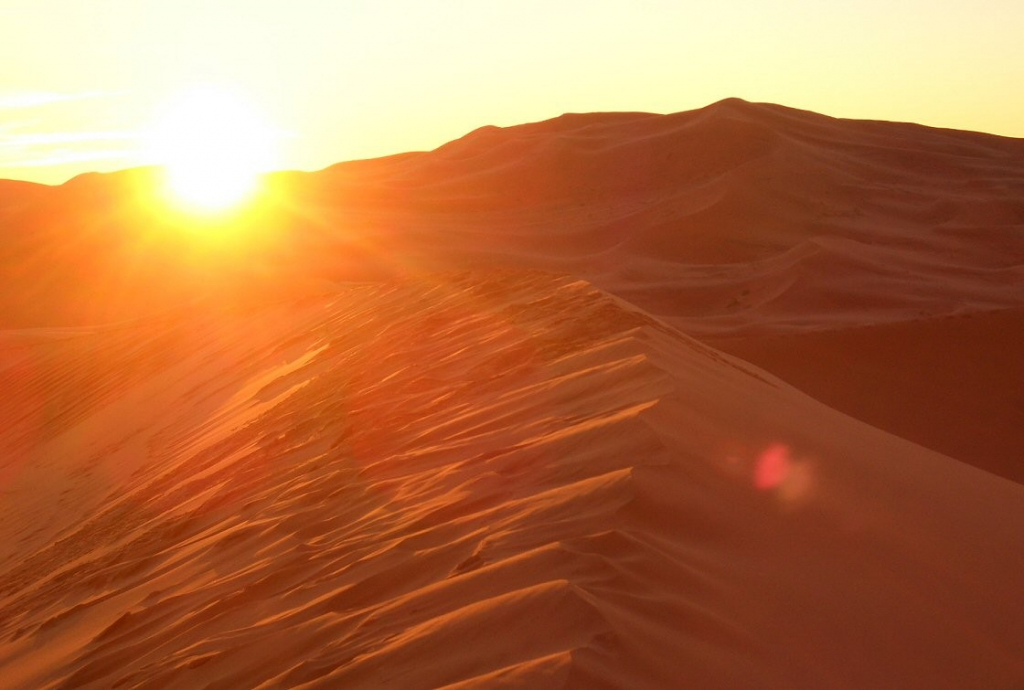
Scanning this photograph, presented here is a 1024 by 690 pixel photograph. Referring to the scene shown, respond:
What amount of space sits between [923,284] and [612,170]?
16.3 m

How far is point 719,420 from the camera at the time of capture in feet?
15.8

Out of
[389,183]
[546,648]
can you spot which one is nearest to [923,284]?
[546,648]

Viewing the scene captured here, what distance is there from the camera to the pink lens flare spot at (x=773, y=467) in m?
4.19

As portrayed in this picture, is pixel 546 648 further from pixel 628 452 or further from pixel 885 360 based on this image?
pixel 885 360

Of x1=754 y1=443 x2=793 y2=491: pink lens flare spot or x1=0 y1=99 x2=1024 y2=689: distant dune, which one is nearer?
x1=0 y1=99 x2=1024 y2=689: distant dune

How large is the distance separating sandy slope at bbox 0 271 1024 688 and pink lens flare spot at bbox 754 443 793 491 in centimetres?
2

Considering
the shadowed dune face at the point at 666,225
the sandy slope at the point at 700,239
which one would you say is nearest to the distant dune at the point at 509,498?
the sandy slope at the point at 700,239

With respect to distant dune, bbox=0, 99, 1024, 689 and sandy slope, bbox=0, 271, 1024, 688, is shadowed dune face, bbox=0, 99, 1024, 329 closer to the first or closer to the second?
distant dune, bbox=0, 99, 1024, 689

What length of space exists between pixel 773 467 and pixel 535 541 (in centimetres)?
130

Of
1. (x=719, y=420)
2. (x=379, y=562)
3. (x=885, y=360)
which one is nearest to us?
(x=379, y=562)

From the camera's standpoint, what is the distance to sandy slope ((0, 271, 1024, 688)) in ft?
10.00

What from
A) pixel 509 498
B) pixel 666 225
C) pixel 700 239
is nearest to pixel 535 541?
pixel 509 498

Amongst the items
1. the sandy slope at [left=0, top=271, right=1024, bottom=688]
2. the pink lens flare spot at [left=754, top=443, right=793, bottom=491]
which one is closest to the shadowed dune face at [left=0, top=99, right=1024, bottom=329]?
the sandy slope at [left=0, top=271, right=1024, bottom=688]

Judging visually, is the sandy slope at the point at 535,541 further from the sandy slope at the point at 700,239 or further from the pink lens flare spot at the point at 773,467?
the sandy slope at the point at 700,239
